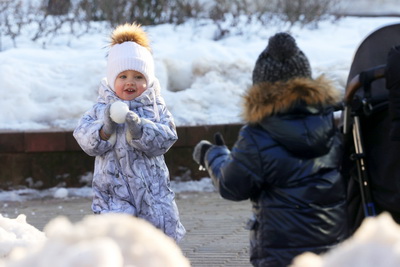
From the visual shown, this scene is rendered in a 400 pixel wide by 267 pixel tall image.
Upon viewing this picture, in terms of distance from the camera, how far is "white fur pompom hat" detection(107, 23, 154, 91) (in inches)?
201

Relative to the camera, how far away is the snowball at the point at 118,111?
185 inches

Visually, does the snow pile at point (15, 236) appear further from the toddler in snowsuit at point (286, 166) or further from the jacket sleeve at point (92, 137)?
the jacket sleeve at point (92, 137)

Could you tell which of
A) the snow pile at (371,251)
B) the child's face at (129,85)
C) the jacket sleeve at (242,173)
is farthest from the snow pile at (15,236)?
the snow pile at (371,251)

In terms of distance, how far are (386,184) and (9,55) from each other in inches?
295

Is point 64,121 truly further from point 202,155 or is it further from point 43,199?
point 202,155

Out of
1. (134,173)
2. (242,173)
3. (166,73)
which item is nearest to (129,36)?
(134,173)

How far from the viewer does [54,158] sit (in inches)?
372

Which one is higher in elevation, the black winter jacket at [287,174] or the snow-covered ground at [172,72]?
the black winter jacket at [287,174]

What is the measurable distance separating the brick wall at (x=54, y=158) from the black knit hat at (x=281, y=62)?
214 inches

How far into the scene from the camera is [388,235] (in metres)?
1.58

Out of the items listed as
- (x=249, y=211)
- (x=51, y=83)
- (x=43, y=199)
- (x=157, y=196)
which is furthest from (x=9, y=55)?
(x=157, y=196)

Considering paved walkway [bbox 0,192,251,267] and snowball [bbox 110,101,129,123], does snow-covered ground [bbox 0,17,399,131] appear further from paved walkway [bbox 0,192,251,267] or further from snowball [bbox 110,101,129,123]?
snowball [bbox 110,101,129,123]

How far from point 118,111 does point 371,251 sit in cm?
323

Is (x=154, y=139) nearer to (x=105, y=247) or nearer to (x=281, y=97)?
(x=281, y=97)
